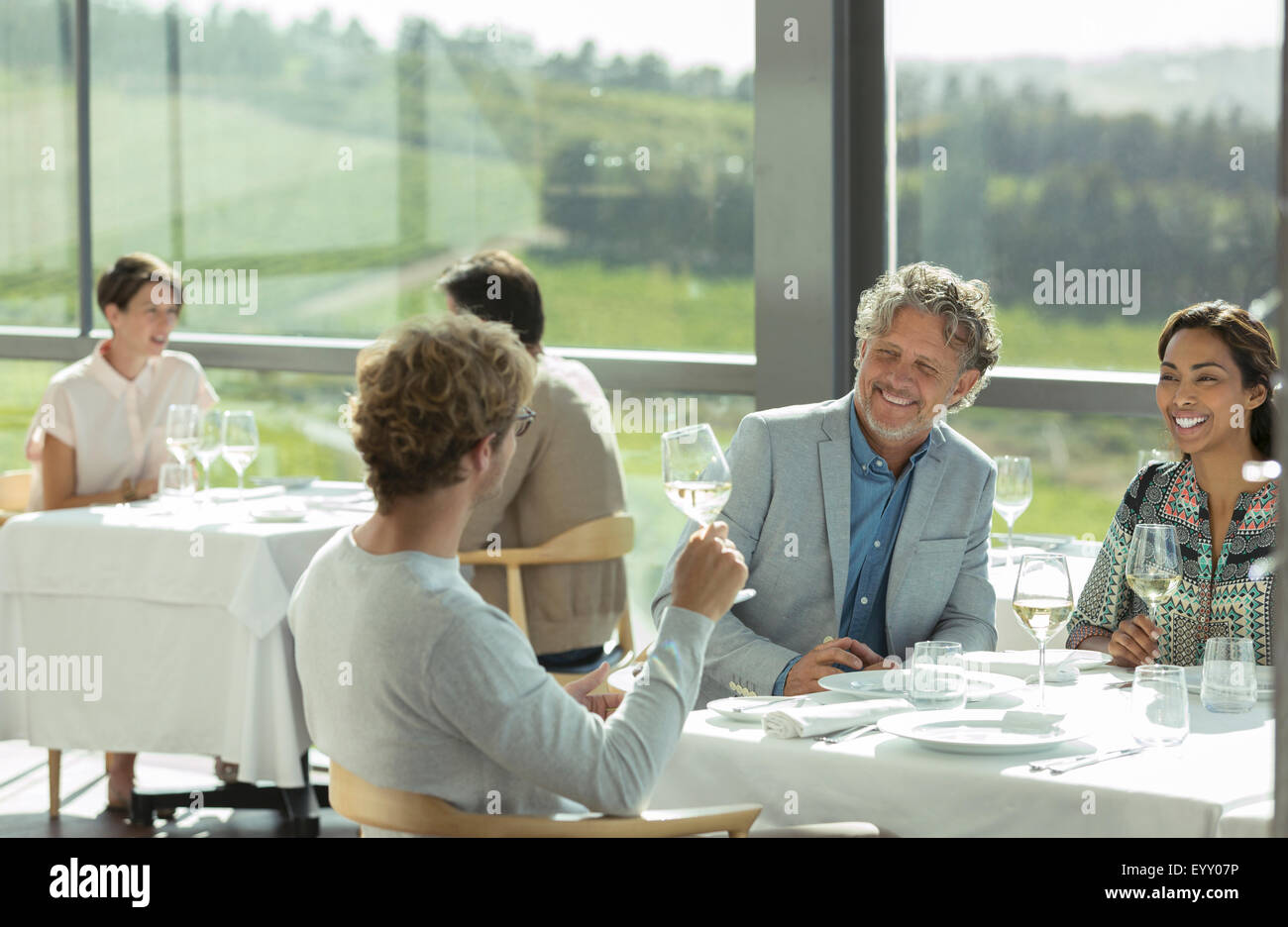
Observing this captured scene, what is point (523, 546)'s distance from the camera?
12.7 ft

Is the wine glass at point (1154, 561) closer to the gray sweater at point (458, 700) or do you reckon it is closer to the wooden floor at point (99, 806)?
the gray sweater at point (458, 700)

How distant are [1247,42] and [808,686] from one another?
2702 millimetres

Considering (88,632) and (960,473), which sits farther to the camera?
(88,632)

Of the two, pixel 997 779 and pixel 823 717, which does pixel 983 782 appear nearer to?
pixel 997 779

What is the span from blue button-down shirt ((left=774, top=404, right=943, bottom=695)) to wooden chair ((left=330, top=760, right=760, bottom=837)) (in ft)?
3.14

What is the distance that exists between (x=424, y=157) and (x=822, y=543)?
343 centimetres

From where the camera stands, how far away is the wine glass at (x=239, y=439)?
3977mm

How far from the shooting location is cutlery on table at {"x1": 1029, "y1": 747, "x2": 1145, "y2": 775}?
1.79 m

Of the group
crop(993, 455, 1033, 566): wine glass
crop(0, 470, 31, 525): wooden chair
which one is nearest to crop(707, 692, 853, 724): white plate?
crop(993, 455, 1033, 566): wine glass

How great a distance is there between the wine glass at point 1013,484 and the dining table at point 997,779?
1.28m

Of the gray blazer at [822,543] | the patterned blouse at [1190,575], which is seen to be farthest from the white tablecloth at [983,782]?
the gray blazer at [822,543]
